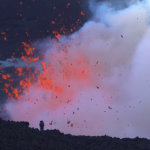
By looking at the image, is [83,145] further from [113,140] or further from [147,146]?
[147,146]

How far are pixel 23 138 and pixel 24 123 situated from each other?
9.72 m

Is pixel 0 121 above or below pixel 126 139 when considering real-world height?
above

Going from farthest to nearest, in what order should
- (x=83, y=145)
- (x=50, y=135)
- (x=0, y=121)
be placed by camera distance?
(x=0, y=121) → (x=50, y=135) → (x=83, y=145)

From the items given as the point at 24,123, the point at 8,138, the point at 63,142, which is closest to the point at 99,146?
the point at 63,142

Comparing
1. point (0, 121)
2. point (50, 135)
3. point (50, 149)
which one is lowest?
point (50, 149)

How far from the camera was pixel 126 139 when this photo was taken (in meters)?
31.0

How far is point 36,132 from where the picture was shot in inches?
1278

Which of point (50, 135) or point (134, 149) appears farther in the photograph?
point (50, 135)

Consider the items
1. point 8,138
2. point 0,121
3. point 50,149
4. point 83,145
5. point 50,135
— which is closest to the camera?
point 50,149

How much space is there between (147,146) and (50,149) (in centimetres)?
906

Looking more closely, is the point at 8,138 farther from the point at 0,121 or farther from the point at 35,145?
the point at 0,121

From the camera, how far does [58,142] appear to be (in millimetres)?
28859

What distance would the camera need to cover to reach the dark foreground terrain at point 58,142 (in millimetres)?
25438

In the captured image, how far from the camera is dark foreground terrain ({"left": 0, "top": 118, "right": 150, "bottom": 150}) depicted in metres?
25.4
